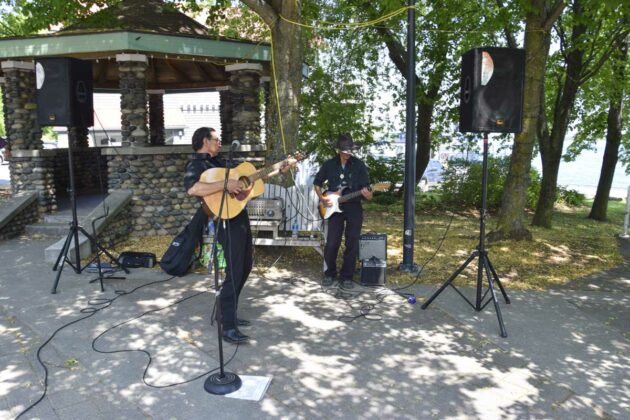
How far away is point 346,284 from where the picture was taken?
6457 millimetres

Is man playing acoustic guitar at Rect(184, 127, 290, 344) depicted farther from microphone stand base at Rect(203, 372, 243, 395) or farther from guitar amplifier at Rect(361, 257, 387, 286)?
guitar amplifier at Rect(361, 257, 387, 286)

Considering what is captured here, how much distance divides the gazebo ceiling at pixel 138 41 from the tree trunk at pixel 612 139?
28.2ft

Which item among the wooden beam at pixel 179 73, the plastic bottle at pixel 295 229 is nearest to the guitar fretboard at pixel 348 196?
the plastic bottle at pixel 295 229

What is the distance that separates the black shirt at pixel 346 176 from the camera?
641 centimetres

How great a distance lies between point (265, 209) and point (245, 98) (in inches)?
162

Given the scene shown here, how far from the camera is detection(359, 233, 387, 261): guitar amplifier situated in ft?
22.6

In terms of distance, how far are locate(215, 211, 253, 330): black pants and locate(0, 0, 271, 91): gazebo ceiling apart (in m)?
5.55

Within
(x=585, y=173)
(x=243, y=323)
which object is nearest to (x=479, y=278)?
(x=243, y=323)

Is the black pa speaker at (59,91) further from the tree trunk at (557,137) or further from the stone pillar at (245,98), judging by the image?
the tree trunk at (557,137)

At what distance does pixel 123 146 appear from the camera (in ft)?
31.9

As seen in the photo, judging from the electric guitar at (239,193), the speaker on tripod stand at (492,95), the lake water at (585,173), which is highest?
the speaker on tripod stand at (492,95)

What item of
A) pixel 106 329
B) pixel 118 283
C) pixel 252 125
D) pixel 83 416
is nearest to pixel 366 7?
pixel 252 125

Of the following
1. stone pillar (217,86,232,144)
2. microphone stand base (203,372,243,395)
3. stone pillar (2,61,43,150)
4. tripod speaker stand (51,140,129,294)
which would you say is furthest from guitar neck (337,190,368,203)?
stone pillar (217,86,232,144)

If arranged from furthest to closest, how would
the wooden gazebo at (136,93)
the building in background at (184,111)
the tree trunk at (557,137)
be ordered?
the building in background at (184,111) → the tree trunk at (557,137) → the wooden gazebo at (136,93)
